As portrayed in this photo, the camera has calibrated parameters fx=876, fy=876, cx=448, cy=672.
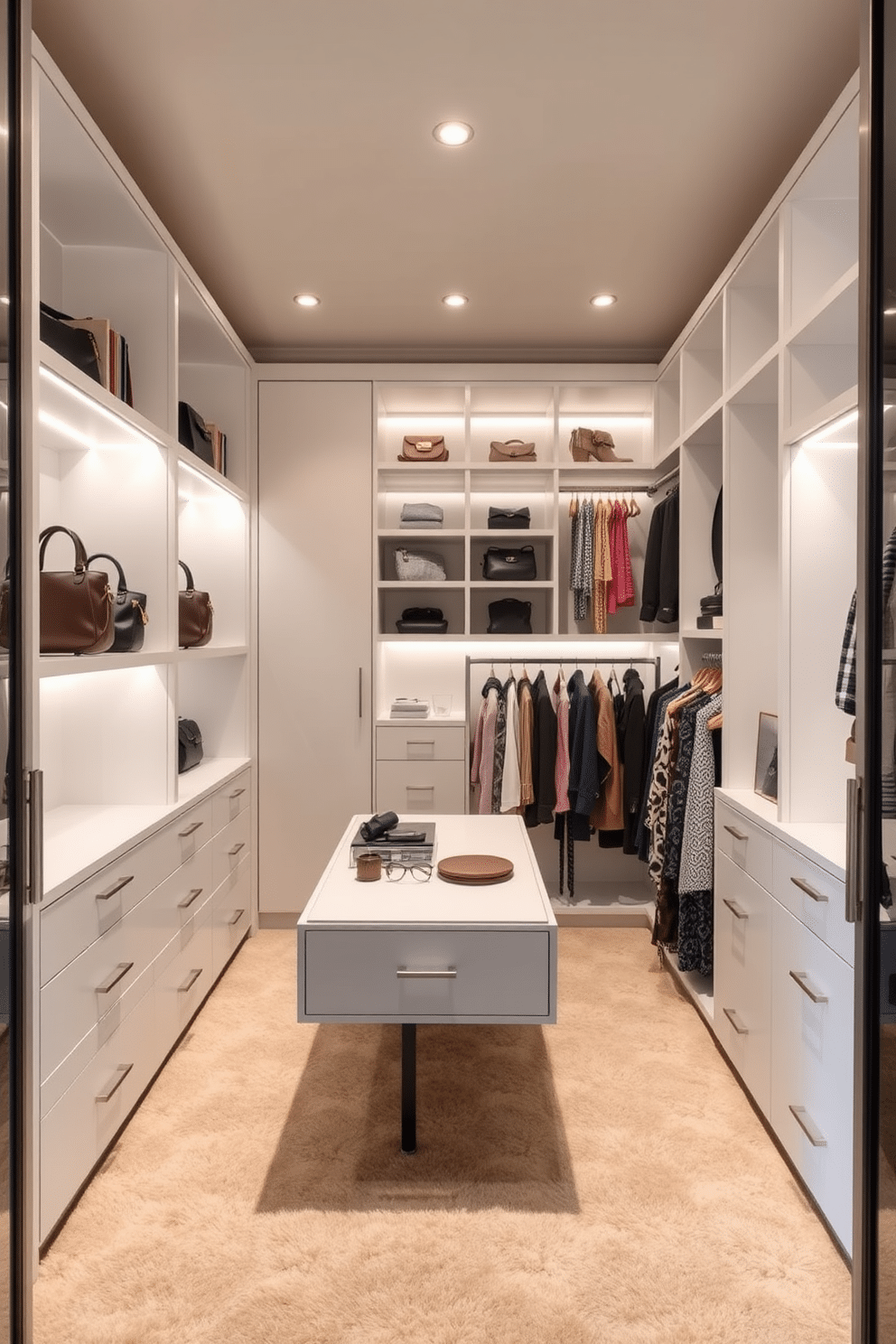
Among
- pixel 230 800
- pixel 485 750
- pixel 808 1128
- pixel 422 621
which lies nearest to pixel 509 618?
pixel 422 621

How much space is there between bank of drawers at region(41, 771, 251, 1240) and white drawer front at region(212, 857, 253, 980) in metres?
0.02

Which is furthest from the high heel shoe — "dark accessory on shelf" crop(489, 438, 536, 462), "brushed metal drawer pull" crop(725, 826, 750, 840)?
"brushed metal drawer pull" crop(725, 826, 750, 840)

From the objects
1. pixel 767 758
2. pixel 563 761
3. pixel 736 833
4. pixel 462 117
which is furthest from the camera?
pixel 563 761

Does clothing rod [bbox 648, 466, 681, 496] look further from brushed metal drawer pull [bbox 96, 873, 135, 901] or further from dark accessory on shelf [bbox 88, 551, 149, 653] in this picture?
brushed metal drawer pull [bbox 96, 873, 135, 901]

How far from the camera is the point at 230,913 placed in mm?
3736

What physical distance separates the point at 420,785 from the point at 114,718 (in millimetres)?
1702

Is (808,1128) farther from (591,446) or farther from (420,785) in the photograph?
(591,446)

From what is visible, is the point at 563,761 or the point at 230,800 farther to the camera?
the point at 563,761

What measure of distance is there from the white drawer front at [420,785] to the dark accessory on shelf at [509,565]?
953 millimetres

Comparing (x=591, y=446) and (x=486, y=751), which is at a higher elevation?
(x=591, y=446)

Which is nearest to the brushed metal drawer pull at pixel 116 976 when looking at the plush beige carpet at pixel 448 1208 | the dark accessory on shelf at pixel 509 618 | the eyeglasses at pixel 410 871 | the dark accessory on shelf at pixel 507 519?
the plush beige carpet at pixel 448 1208

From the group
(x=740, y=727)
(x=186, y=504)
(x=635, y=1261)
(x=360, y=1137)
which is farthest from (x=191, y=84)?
(x=635, y=1261)

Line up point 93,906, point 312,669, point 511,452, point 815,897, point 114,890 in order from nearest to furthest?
point 815,897
point 93,906
point 114,890
point 312,669
point 511,452

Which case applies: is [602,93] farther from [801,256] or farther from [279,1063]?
[279,1063]
